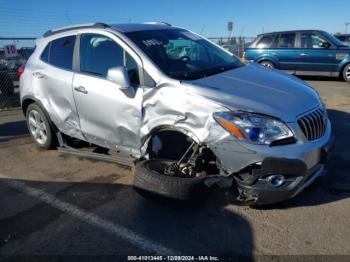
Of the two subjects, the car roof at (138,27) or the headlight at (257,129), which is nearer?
the headlight at (257,129)

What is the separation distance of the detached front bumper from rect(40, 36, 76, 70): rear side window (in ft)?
9.34

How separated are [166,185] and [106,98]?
135 cm

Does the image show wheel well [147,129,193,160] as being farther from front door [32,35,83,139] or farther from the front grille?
front door [32,35,83,139]

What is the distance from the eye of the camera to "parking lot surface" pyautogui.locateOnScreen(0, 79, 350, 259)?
3.03 meters

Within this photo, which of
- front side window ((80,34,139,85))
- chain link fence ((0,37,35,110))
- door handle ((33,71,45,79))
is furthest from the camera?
chain link fence ((0,37,35,110))

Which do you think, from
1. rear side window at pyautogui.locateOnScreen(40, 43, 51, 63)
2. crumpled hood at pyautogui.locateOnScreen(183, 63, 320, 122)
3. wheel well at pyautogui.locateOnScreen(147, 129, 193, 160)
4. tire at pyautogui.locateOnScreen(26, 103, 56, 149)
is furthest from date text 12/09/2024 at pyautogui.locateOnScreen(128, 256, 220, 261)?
rear side window at pyautogui.locateOnScreen(40, 43, 51, 63)

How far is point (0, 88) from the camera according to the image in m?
11.3

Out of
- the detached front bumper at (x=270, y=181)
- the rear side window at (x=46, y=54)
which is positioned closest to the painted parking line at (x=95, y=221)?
the detached front bumper at (x=270, y=181)

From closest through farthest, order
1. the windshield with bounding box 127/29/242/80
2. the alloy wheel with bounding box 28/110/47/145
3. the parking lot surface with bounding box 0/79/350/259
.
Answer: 1. the parking lot surface with bounding box 0/79/350/259
2. the windshield with bounding box 127/29/242/80
3. the alloy wheel with bounding box 28/110/47/145

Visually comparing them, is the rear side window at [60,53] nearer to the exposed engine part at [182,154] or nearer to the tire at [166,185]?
the exposed engine part at [182,154]

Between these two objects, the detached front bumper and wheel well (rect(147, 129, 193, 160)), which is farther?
wheel well (rect(147, 129, 193, 160))

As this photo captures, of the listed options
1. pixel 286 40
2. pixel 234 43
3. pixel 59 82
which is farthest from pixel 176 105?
pixel 234 43

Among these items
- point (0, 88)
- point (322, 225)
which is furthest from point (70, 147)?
point (0, 88)

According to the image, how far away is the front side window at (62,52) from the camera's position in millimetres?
4773
